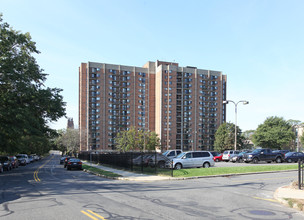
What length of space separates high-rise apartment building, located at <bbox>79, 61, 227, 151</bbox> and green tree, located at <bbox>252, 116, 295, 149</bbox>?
93.5ft

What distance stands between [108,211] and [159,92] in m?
97.1

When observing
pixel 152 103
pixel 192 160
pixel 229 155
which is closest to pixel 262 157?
pixel 229 155

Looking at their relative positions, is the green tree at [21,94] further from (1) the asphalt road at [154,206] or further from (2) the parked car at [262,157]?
(2) the parked car at [262,157]

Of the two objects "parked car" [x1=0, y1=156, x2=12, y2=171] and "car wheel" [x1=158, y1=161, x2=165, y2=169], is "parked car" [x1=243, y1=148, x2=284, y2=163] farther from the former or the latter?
"parked car" [x1=0, y1=156, x2=12, y2=171]

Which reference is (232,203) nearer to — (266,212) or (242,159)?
(266,212)

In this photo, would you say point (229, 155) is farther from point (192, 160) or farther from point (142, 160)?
point (142, 160)

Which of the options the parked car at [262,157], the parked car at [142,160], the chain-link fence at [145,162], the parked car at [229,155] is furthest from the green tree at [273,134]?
the parked car at [142,160]

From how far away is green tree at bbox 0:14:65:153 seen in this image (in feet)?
84.5

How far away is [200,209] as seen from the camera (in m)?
8.75

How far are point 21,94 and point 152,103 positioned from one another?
83081 mm

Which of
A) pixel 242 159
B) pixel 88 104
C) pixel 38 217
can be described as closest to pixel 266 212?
pixel 38 217

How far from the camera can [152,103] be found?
109375mm

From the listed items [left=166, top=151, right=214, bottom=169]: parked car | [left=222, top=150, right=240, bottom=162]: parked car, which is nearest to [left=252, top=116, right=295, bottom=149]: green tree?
[left=222, top=150, right=240, bottom=162]: parked car

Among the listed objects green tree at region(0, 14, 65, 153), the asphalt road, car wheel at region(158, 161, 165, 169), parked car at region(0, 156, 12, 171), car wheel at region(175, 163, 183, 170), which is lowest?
parked car at region(0, 156, 12, 171)
